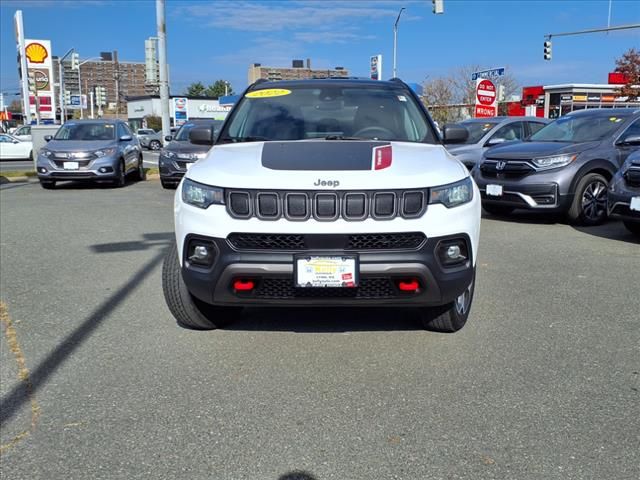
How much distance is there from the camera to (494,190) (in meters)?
9.48

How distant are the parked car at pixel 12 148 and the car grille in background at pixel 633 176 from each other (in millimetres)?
25511

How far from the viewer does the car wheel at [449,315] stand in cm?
426

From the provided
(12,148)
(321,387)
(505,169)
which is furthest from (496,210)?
(12,148)

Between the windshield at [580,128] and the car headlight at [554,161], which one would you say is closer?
the car headlight at [554,161]

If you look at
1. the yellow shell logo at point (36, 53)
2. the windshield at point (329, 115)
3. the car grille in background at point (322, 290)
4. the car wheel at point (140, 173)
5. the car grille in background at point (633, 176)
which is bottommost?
the car wheel at point (140, 173)

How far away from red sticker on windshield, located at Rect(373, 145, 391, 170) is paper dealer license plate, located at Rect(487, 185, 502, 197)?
5509 millimetres

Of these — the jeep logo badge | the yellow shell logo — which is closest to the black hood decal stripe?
the jeep logo badge

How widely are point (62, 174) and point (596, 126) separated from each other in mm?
10802

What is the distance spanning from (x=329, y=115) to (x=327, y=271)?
185 centimetres

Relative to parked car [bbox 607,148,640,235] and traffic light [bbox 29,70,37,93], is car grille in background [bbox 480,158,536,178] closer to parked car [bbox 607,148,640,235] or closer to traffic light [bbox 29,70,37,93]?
parked car [bbox 607,148,640,235]

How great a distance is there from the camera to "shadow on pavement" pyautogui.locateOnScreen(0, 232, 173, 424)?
340 centimetres

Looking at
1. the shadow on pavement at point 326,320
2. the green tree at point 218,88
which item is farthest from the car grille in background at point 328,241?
the green tree at point 218,88

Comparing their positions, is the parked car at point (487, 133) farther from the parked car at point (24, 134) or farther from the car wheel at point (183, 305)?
the parked car at point (24, 134)

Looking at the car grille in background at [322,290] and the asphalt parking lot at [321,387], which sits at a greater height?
the car grille in background at [322,290]
